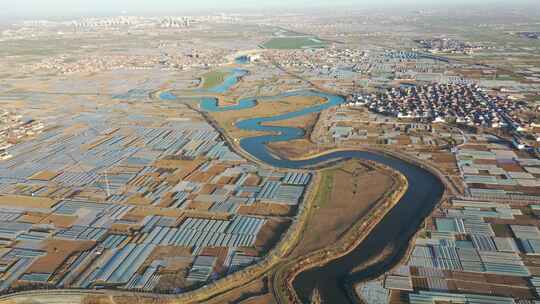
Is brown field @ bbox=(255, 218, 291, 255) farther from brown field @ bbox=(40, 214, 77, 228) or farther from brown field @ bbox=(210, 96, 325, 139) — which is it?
brown field @ bbox=(210, 96, 325, 139)

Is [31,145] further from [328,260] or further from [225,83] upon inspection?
[225,83]

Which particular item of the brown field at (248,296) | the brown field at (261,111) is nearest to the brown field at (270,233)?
the brown field at (248,296)

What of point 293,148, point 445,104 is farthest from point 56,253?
point 445,104

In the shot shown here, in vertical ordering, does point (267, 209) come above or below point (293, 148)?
below

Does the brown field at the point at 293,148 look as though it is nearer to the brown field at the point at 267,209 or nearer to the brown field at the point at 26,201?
the brown field at the point at 267,209

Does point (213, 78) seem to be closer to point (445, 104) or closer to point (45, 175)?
point (445, 104)

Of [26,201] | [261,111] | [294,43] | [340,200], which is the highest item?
[294,43]
